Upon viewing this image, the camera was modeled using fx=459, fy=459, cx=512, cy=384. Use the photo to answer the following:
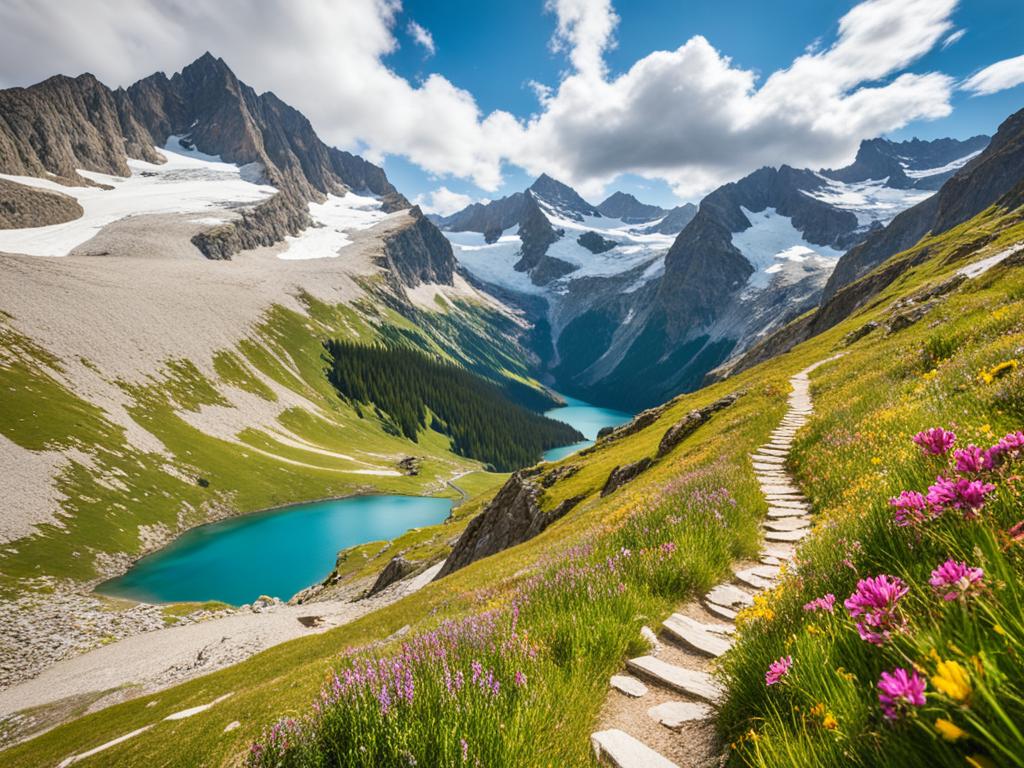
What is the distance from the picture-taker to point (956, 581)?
5.39ft

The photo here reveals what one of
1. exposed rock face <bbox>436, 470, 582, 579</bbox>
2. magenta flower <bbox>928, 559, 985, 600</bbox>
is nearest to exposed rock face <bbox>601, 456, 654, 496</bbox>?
exposed rock face <bbox>436, 470, 582, 579</bbox>

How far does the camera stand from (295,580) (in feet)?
270

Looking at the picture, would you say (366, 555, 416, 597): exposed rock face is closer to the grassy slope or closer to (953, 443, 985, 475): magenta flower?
the grassy slope

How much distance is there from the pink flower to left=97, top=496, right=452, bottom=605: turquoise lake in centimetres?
9158

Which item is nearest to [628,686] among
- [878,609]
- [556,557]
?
→ [878,609]

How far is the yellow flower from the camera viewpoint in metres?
1.08

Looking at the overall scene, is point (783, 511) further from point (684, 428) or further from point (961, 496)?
point (684, 428)

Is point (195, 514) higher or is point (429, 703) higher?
point (429, 703)

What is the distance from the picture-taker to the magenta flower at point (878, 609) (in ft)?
6.18

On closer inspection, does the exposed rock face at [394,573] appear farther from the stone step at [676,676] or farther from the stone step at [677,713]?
the stone step at [677,713]

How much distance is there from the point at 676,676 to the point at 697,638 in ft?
3.00

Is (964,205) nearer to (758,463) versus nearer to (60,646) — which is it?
(758,463)

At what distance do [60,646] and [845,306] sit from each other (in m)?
146

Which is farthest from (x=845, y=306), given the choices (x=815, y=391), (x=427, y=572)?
(x=427, y=572)
